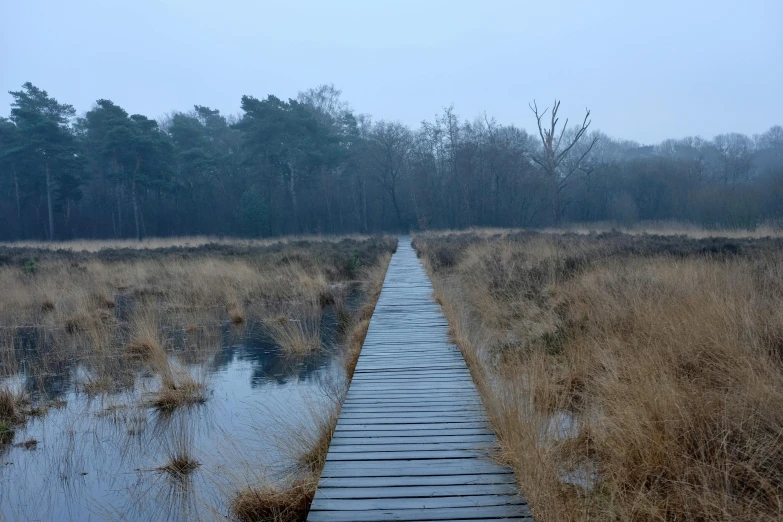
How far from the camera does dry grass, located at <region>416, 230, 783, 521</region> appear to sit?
3.29 metres

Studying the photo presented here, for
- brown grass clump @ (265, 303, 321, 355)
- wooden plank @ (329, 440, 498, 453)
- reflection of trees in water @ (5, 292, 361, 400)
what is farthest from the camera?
brown grass clump @ (265, 303, 321, 355)

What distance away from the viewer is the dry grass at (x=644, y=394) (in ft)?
10.8

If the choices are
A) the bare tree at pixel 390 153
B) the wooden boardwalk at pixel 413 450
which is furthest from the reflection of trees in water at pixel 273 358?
the bare tree at pixel 390 153

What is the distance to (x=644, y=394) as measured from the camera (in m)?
4.09

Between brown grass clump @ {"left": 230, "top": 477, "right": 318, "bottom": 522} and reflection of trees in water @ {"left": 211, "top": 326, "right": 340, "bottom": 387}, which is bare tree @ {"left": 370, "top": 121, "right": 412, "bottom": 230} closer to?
reflection of trees in water @ {"left": 211, "top": 326, "right": 340, "bottom": 387}

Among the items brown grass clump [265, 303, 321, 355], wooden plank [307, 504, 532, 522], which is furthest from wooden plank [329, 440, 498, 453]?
brown grass clump [265, 303, 321, 355]

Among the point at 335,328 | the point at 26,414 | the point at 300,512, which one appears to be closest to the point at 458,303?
the point at 335,328

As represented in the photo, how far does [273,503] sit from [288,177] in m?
43.6

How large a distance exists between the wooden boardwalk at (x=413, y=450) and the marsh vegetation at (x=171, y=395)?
11.1 inches

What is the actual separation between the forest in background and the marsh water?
3295 cm

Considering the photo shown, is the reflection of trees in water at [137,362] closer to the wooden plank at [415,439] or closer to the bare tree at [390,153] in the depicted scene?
the wooden plank at [415,439]

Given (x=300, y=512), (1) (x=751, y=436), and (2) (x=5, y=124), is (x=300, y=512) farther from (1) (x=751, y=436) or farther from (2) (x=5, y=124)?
(2) (x=5, y=124)

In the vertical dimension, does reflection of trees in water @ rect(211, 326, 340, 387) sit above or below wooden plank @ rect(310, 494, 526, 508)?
below

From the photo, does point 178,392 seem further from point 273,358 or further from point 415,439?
point 415,439
